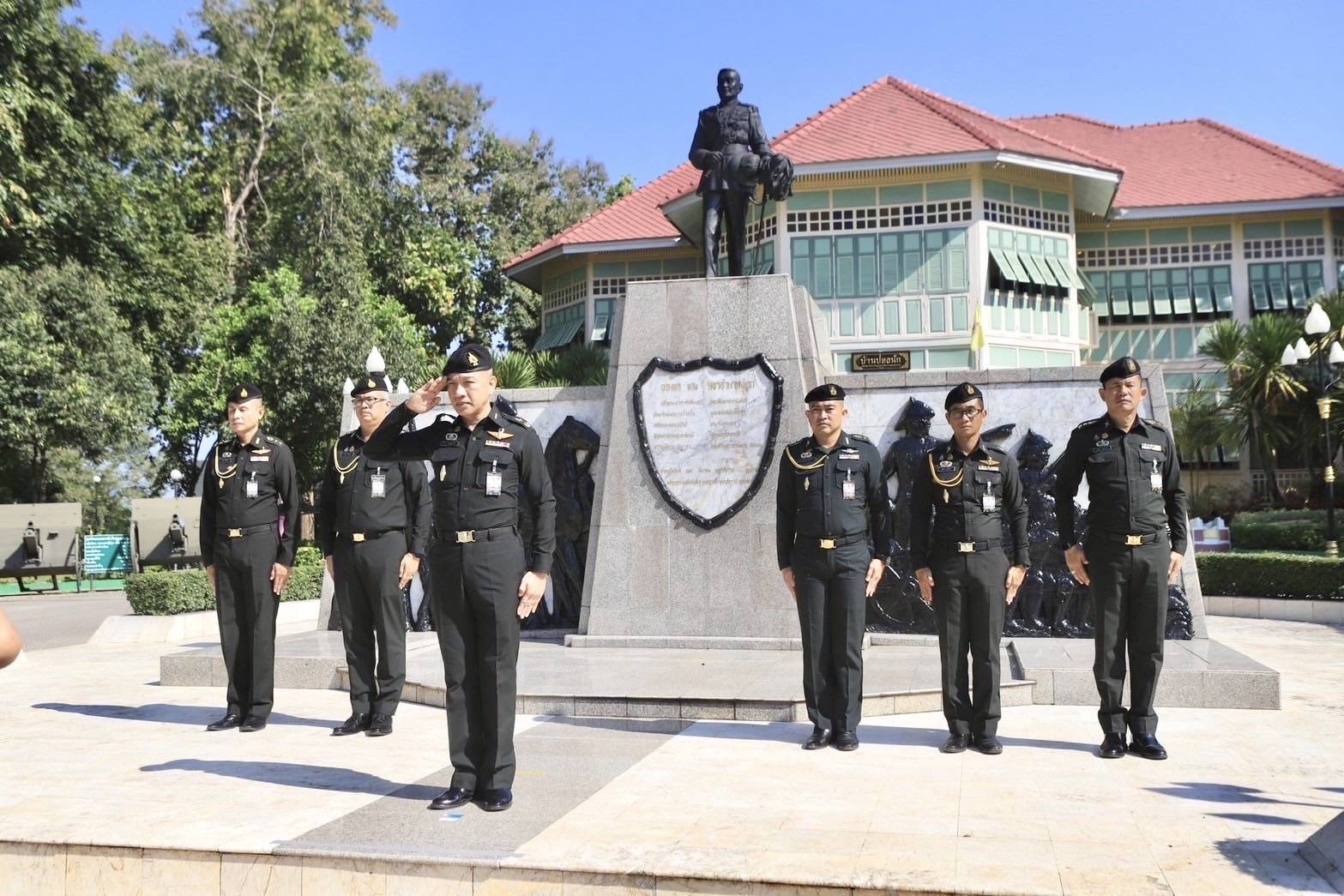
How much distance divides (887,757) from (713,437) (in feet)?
13.9

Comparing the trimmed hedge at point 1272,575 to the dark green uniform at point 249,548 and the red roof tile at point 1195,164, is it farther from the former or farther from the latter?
the red roof tile at point 1195,164

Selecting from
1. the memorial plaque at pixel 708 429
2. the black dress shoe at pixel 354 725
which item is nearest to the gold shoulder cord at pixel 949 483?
the memorial plaque at pixel 708 429

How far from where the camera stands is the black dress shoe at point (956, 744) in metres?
6.20

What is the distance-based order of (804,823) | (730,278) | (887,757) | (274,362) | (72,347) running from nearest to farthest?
(804,823) < (887,757) < (730,278) < (72,347) < (274,362)

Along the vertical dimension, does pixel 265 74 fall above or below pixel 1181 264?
above

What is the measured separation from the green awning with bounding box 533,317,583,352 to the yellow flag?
10400 millimetres

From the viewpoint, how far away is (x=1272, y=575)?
15.7m

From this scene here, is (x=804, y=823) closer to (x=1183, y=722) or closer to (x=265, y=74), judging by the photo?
(x=1183, y=722)

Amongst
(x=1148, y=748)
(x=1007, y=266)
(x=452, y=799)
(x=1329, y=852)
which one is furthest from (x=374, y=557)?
(x=1007, y=266)

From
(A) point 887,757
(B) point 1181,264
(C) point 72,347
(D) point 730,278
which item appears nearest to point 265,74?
(C) point 72,347

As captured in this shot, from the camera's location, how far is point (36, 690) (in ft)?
31.0

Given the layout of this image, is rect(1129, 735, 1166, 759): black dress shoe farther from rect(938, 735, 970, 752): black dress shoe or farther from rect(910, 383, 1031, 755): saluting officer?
rect(938, 735, 970, 752): black dress shoe

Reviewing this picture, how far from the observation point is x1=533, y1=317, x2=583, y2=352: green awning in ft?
103

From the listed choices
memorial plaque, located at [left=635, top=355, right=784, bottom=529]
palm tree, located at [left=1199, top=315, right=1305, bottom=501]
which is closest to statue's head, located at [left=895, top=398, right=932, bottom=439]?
memorial plaque, located at [left=635, top=355, right=784, bottom=529]
